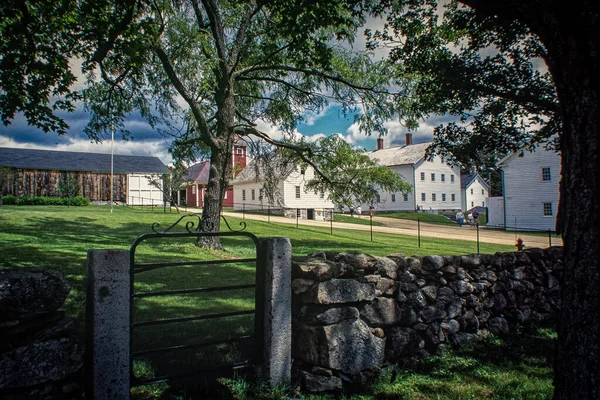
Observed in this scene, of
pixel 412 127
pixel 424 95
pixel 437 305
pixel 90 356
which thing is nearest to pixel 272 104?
pixel 412 127

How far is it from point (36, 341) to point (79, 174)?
46.5m

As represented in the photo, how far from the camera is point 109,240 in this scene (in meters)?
15.3

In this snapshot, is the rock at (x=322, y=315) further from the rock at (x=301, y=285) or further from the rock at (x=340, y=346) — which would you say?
the rock at (x=301, y=285)

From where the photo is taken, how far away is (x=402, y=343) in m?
5.01

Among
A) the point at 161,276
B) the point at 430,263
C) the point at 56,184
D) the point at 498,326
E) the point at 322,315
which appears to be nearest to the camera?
the point at 322,315

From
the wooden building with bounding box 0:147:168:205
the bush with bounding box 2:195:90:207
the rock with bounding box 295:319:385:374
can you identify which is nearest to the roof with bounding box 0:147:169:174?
the wooden building with bounding box 0:147:168:205

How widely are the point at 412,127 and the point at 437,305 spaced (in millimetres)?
10139

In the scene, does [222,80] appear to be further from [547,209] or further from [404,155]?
[404,155]

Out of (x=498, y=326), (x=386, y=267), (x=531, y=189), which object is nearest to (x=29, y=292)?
(x=386, y=267)

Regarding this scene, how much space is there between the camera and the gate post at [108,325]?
11.1 ft

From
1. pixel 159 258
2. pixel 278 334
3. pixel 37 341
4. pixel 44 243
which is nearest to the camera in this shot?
pixel 37 341

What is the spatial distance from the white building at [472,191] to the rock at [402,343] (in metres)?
56.1

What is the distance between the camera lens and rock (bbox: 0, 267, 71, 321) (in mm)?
2967

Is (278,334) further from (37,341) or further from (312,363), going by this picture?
(37,341)
